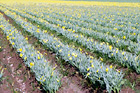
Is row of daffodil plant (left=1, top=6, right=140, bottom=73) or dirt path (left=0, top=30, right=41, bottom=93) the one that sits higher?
row of daffodil plant (left=1, top=6, right=140, bottom=73)

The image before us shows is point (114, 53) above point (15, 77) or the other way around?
above

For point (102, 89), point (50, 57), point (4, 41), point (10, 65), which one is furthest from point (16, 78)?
point (4, 41)

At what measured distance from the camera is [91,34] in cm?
760

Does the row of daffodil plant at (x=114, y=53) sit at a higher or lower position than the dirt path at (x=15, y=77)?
higher

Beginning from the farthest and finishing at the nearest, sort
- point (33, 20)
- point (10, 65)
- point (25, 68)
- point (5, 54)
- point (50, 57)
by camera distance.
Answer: point (33, 20) < point (5, 54) < point (50, 57) < point (10, 65) < point (25, 68)

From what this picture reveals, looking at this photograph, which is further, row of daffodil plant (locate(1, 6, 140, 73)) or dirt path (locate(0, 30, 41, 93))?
row of daffodil plant (locate(1, 6, 140, 73))

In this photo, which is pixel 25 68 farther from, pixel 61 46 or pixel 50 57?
pixel 61 46

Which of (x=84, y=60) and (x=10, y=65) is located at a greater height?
(x=84, y=60)

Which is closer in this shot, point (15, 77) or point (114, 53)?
point (15, 77)

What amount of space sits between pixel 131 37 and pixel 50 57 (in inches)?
151

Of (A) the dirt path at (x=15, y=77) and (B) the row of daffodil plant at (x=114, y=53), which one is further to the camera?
(B) the row of daffodil plant at (x=114, y=53)

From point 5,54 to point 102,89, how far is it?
4.42m

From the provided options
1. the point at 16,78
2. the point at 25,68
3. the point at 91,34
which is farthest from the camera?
the point at 91,34

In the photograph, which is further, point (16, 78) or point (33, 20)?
point (33, 20)
